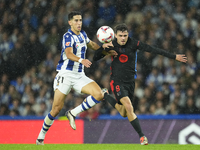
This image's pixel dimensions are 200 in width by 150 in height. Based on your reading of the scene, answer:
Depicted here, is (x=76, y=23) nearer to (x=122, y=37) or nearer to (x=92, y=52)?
(x=122, y=37)

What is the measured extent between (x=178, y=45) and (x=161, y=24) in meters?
0.83

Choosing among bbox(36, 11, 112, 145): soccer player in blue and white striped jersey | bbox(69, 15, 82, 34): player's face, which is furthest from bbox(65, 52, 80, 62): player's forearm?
bbox(69, 15, 82, 34): player's face

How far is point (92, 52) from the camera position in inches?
401

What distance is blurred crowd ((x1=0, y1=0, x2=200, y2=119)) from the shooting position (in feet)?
28.8

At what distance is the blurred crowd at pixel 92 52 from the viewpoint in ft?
28.8

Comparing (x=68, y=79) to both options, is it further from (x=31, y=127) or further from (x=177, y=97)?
(x=177, y=97)

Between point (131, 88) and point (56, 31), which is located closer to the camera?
point (131, 88)

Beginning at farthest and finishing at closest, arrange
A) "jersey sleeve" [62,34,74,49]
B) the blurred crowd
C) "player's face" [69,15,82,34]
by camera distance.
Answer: the blurred crowd, "player's face" [69,15,82,34], "jersey sleeve" [62,34,74,49]

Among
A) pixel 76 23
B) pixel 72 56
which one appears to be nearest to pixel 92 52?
pixel 76 23

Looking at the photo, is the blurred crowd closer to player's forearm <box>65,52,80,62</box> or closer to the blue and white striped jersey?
the blue and white striped jersey

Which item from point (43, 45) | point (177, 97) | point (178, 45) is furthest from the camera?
point (43, 45)

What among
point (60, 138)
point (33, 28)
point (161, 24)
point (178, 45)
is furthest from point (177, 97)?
point (33, 28)

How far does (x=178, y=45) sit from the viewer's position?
9.51 meters

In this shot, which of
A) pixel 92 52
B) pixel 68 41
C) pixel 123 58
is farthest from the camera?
pixel 92 52
